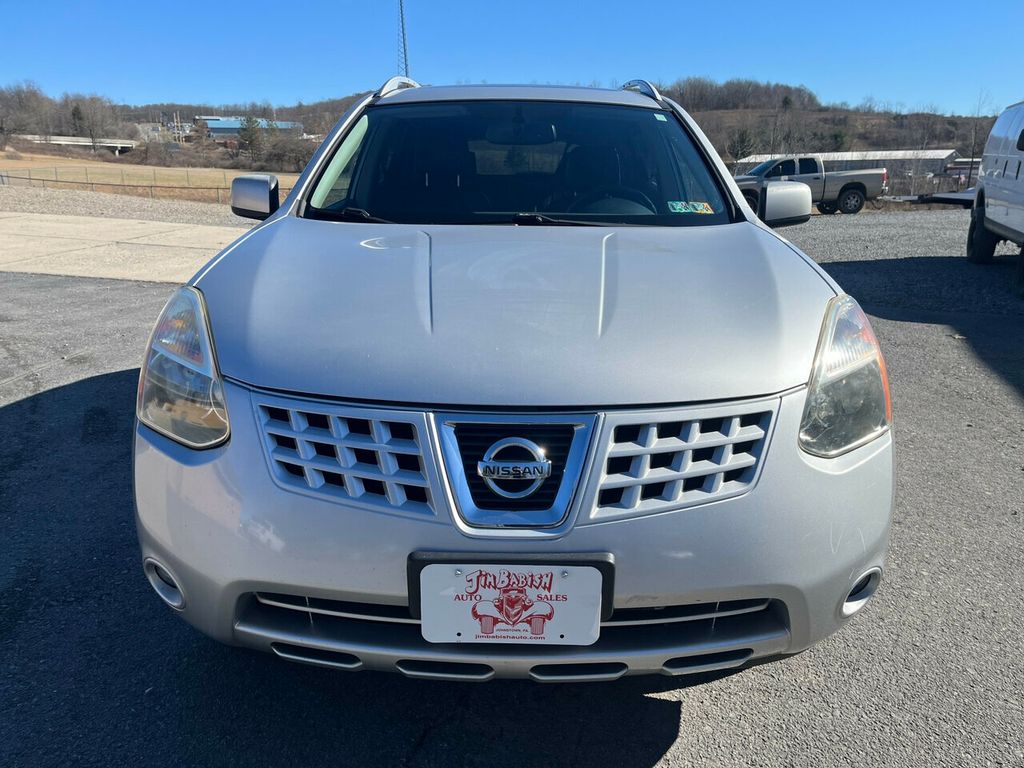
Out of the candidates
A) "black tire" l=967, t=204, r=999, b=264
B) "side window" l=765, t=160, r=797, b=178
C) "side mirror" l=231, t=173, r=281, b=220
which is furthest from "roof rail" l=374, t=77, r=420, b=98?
"side window" l=765, t=160, r=797, b=178

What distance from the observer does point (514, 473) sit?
1604 mm

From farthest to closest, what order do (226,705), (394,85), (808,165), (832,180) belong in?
(808,165) < (832,180) < (394,85) < (226,705)

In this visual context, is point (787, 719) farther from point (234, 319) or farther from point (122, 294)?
point (122, 294)

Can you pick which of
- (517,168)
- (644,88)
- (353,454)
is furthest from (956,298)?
(353,454)

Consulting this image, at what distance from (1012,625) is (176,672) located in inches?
98.9

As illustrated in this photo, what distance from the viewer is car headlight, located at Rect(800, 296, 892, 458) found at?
1752 mm

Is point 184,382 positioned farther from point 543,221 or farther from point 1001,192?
point 1001,192

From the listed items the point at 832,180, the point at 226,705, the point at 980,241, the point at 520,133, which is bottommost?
the point at 226,705

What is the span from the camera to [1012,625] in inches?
97.6

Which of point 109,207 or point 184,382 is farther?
point 109,207

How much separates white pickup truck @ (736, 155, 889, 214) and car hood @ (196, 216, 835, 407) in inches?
835

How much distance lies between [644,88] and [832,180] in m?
20.8

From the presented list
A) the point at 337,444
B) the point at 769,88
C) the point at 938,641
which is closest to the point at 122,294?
the point at 337,444

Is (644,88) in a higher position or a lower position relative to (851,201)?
higher
